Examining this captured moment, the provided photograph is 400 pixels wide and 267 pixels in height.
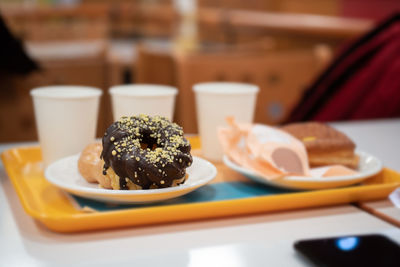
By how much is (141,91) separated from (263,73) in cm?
108

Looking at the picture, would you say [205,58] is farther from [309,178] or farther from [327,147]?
[309,178]

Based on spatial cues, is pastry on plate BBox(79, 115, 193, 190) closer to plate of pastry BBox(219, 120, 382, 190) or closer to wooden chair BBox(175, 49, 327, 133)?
plate of pastry BBox(219, 120, 382, 190)

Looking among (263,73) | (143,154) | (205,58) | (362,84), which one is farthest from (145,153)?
(263,73)

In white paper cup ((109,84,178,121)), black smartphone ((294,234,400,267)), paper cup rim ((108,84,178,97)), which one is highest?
paper cup rim ((108,84,178,97))

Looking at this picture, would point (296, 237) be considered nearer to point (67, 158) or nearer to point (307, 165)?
point (307, 165)

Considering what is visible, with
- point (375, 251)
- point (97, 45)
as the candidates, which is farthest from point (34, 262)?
point (97, 45)

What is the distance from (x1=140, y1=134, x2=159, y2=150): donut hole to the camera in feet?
2.44

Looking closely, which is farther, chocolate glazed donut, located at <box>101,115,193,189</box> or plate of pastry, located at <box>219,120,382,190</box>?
plate of pastry, located at <box>219,120,382,190</box>

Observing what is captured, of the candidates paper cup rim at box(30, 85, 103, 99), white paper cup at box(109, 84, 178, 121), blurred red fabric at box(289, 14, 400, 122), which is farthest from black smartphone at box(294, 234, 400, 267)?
blurred red fabric at box(289, 14, 400, 122)

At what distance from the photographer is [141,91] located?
0.99 metres

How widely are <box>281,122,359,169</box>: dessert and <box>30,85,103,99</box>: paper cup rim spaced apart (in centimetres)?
36

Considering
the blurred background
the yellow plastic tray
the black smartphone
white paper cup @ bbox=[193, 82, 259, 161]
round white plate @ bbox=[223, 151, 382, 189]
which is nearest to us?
the black smartphone

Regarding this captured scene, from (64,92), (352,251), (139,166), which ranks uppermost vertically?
(64,92)

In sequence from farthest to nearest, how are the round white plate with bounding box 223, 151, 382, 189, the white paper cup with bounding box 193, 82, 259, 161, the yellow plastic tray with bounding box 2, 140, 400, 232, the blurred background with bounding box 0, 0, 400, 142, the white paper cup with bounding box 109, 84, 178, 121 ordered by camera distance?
the blurred background with bounding box 0, 0, 400, 142 → the white paper cup with bounding box 193, 82, 259, 161 → the white paper cup with bounding box 109, 84, 178, 121 → the round white plate with bounding box 223, 151, 382, 189 → the yellow plastic tray with bounding box 2, 140, 400, 232
